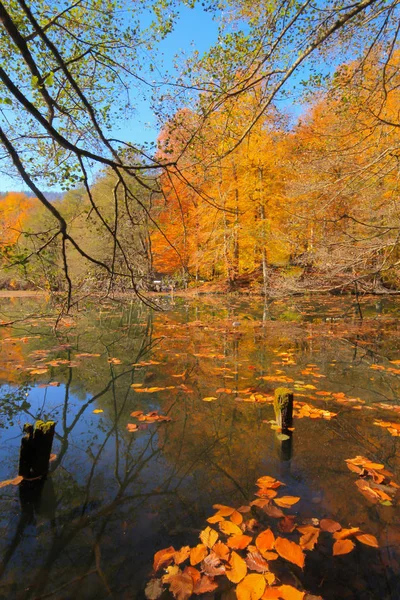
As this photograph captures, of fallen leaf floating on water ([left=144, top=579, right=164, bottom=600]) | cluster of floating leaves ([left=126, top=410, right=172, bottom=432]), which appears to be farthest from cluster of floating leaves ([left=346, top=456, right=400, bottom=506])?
cluster of floating leaves ([left=126, top=410, right=172, bottom=432])

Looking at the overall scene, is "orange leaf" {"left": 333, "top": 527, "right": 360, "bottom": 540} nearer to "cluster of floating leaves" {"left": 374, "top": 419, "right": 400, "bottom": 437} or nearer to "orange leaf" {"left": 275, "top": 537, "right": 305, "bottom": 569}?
"orange leaf" {"left": 275, "top": 537, "right": 305, "bottom": 569}

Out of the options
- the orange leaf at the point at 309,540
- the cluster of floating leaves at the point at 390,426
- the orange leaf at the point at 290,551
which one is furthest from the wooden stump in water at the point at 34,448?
the cluster of floating leaves at the point at 390,426

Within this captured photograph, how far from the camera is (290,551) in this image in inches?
83.5

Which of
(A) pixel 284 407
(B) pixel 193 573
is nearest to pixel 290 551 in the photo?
(B) pixel 193 573

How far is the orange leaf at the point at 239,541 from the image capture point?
216 centimetres

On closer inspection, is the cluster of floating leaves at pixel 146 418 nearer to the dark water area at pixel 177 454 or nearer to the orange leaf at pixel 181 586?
the dark water area at pixel 177 454

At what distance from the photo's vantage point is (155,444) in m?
3.53

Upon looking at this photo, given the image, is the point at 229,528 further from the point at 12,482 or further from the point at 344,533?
the point at 12,482

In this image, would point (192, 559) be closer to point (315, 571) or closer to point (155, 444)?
point (315, 571)

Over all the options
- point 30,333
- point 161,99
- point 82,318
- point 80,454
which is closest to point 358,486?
point 80,454

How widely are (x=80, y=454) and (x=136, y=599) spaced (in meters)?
1.78

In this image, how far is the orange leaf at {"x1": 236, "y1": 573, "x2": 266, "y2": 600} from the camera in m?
1.82

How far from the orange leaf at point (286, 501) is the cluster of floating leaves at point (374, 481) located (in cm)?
56

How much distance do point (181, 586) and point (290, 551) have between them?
2.33 feet
